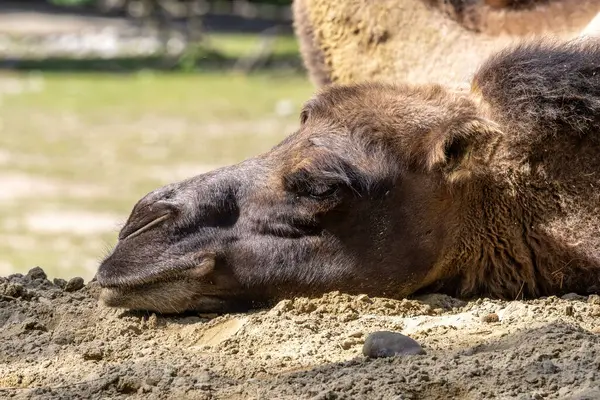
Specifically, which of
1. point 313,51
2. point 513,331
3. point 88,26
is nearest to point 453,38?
point 313,51

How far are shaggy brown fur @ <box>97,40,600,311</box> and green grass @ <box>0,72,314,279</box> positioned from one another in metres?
4.00

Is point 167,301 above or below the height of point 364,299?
above

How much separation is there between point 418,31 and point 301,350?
2.81 m

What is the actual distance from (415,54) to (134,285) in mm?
2482

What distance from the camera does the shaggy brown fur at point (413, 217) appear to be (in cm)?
371

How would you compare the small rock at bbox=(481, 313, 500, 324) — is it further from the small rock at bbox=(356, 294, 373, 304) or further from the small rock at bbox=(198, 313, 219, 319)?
the small rock at bbox=(198, 313, 219, 319)

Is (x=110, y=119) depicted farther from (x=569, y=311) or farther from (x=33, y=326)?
(x=569, y=311)

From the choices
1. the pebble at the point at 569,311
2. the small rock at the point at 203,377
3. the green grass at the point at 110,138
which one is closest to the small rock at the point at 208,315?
the small rock at the point at 203,377

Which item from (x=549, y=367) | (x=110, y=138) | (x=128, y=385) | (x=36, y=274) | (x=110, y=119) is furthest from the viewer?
(x=110, y=119)

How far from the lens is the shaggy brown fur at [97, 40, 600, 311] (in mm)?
3715

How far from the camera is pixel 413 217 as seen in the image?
12.3 ft

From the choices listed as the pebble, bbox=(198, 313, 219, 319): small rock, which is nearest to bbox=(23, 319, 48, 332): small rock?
bbox=(198, 313, 219, 319): small rock

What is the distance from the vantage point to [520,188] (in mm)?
3748

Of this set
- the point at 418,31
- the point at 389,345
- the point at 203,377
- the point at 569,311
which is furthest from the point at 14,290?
the point at 418,31
